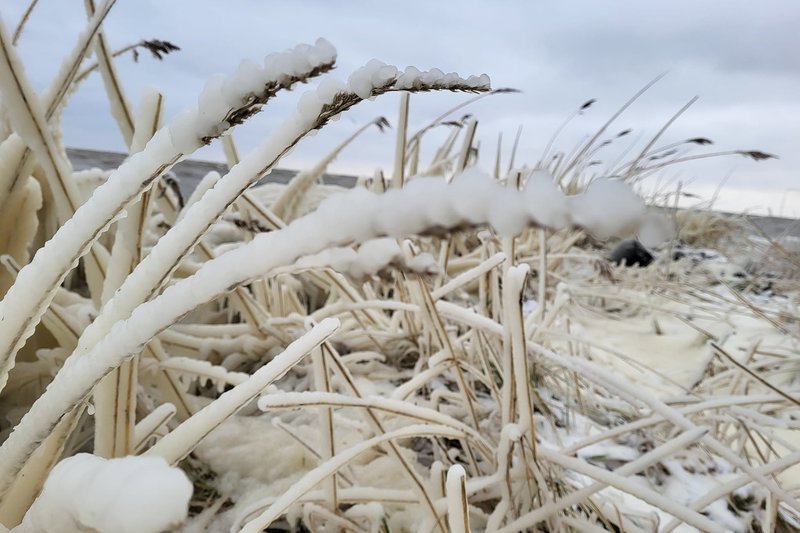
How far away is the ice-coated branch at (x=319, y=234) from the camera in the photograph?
0.13 meters

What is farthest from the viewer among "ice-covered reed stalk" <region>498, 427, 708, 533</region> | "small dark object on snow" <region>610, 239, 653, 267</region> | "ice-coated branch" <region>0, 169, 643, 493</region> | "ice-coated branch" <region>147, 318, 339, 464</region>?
"small dark object on snow" <region>610, 239, 653, 267</region>

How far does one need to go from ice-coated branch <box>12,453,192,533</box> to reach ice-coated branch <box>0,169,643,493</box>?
3 cm

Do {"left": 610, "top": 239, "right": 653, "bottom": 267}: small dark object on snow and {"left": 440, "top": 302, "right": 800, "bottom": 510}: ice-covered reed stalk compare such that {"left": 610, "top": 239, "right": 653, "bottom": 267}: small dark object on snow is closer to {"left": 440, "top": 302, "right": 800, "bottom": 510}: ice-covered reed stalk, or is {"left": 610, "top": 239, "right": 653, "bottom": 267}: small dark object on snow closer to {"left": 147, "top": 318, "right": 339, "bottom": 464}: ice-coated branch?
{"left": 440, "top": 302, "right": 800, "bottom": 510}: ice-covered reed stalk

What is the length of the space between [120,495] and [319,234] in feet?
0.27

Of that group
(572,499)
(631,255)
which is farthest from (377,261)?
(631,255)

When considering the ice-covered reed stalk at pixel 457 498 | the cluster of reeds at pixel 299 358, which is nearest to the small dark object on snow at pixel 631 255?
the cluster of reeds at pixel 299 358

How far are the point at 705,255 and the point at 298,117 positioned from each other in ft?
11.4

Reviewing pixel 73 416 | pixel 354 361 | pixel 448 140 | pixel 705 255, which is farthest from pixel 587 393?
pixel 705 255

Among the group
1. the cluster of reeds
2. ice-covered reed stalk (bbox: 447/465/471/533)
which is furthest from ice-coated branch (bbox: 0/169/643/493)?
ice-covered reed stalk (bbox: 447/465/471/533)

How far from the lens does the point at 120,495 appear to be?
16 centimetres

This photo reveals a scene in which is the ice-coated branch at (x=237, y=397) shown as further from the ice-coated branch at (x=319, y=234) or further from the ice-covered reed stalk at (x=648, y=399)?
the ice-covered reed stalk at (x=648, y=399)

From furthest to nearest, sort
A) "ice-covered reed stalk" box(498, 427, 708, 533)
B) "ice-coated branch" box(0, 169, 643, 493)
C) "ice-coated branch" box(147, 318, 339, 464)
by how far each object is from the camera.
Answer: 1. "ice-covered reed stalk" box(498, 427, 708, 533)
2. "ice-coated branch" box(147, 318, 339, 464)
3. "ice-coated branch" box(0, 169, 643, 493)

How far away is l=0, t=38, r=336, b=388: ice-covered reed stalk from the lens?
153 millimetres

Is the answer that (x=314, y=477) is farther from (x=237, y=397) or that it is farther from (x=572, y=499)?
(x=572, y=499)
